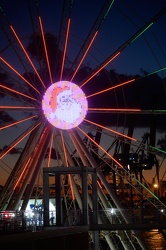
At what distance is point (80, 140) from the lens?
132 feet

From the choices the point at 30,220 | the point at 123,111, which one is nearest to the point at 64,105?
the point at 123,111

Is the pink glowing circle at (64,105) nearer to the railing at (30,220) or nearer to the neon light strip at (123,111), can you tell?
the neon light strip at (123,111)

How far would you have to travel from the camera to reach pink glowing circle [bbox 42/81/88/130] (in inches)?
1457

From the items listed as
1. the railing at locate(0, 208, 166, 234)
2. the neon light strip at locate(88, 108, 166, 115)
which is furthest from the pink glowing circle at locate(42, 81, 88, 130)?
the railing at locate(0, 208, 166, 234)

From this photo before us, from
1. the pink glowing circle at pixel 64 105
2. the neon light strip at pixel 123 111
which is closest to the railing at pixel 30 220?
the pink glowing circle at pixel 64 105

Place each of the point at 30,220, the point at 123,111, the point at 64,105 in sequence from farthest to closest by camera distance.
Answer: the point at 123,111 < the point at 64,105 < the point at 30,220

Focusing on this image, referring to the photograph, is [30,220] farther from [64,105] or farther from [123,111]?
[123,111]

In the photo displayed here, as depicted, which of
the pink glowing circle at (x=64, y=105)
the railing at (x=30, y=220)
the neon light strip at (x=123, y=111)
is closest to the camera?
the railing at (x=30, y=220)

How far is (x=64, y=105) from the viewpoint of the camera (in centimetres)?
3700

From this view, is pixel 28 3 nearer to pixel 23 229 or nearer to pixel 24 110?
pixel 24 110

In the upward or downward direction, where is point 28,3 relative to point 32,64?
upward

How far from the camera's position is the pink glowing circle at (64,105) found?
37.0 meters

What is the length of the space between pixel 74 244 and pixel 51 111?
438 inches

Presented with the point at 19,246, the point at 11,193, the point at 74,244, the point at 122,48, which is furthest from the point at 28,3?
the point at 19,246
